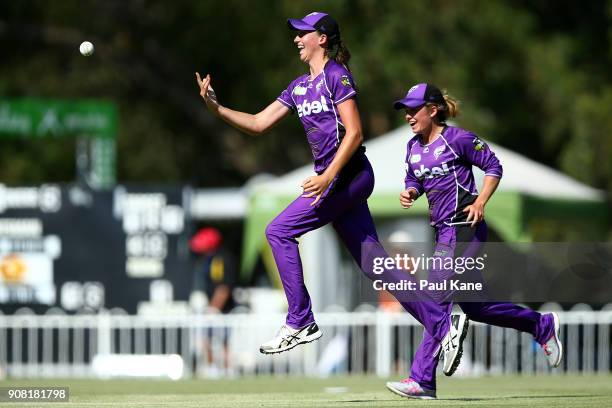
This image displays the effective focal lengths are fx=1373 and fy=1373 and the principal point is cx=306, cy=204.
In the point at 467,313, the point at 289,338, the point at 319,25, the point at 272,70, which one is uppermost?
the point at 272,70

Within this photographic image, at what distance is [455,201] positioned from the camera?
9.12m

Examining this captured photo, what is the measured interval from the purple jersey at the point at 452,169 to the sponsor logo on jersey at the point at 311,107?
2.75ft

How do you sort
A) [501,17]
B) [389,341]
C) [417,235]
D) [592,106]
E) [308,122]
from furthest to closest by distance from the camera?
[501,17] → [592,106] → [417,235] → [389,341] → [308,122]

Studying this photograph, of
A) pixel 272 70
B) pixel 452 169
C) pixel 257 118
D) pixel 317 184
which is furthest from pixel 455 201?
pixel 272 70

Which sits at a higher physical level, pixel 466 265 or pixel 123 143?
pixel 123 143

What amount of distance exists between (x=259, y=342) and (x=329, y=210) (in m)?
7.83

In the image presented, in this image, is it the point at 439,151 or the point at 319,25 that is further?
the point at 439,151

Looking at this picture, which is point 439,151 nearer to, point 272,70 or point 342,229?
point 342,229

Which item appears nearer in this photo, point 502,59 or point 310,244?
point 310,244

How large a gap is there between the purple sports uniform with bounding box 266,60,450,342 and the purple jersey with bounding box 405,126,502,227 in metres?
0.49

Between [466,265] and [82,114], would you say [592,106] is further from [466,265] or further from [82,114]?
[466,265]

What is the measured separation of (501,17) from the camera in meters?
25.6

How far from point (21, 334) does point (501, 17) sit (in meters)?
12.5

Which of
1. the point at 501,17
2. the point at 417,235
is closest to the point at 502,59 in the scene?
the point at 501,17
